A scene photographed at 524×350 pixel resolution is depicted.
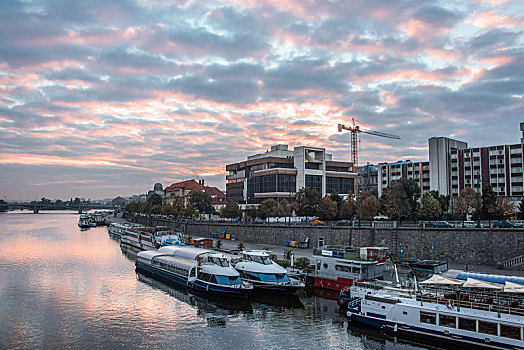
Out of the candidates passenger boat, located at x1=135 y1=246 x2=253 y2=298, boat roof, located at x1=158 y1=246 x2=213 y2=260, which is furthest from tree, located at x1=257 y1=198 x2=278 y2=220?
passenger boat, located at x1=135 y1=246 x2=253 y2=298

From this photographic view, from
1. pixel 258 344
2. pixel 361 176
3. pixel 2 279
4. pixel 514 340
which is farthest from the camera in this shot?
pixel 361 176

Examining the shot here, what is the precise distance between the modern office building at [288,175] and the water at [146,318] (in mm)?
75156

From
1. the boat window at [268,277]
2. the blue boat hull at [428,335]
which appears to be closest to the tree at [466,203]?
the boat window at [268,277]

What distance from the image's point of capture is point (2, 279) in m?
Result: 49.4

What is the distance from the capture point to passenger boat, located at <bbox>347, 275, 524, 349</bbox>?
86.3ft

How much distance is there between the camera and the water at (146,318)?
94.8 ft

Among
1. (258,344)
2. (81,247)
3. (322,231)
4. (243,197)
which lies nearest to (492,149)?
(322,231)

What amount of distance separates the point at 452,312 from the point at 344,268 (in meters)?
15.5

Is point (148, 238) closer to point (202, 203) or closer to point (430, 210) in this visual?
point (202, 203)

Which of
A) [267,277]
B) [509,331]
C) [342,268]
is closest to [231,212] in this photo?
[267,277]

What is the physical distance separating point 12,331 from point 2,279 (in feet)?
75.8

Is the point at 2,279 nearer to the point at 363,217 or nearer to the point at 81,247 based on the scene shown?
the point at 81,247

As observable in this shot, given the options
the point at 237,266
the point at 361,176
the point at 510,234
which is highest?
the point at 361,176

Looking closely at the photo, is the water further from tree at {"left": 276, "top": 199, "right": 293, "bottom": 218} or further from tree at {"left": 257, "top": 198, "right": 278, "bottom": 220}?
tree at {"left": 276, "top": 199, "right": 293, "bottom": 218}
